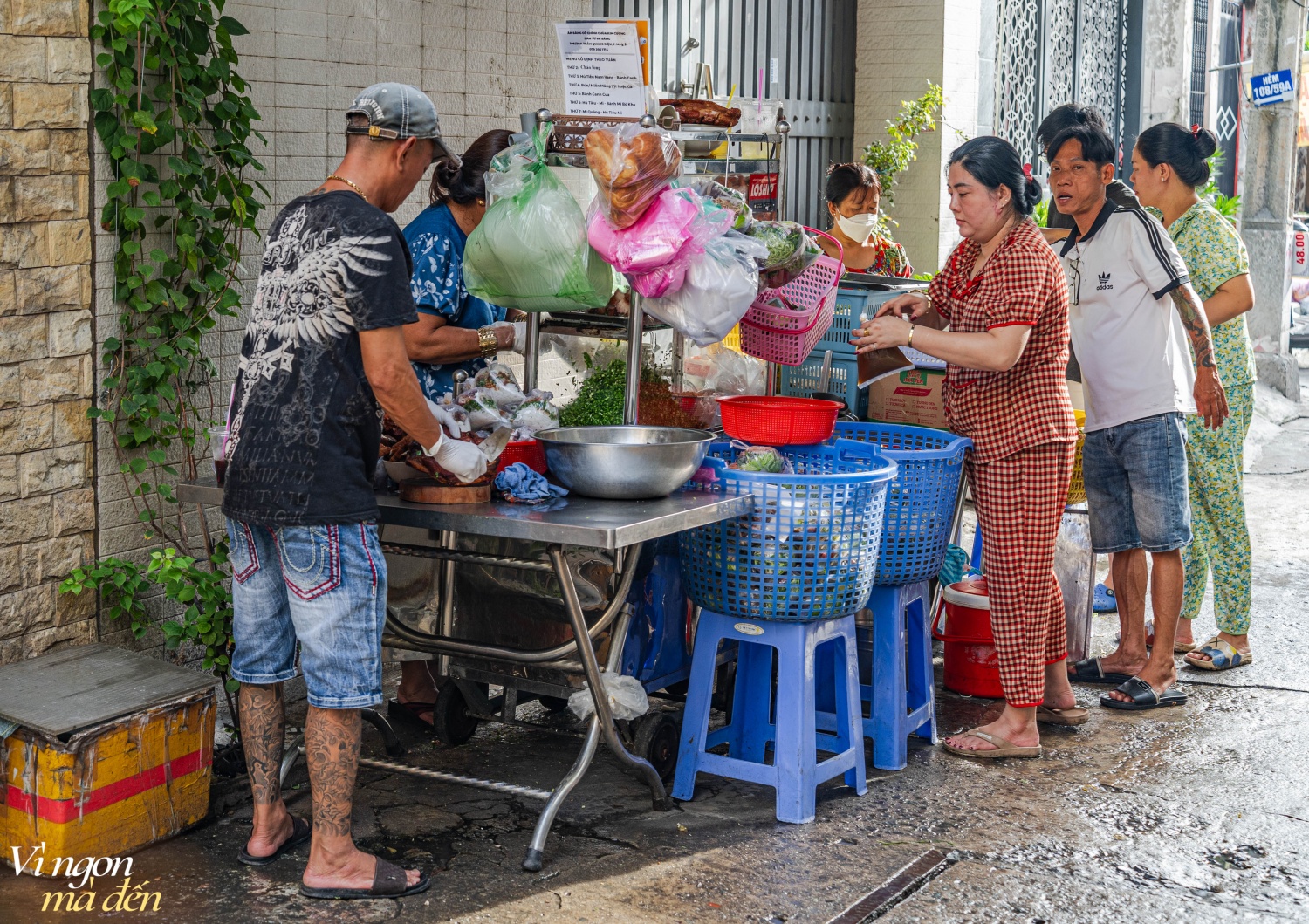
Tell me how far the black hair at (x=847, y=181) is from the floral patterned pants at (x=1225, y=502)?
193cm

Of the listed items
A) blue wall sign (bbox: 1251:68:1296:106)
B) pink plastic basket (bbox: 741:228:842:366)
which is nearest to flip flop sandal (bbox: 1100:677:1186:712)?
pink plastic basket (bbox: 741:228:842:366)

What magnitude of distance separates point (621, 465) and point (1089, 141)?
2.54m

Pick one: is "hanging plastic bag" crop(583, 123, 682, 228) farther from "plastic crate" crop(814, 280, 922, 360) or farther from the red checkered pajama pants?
"plastic crate" crop(814, 280, 922, 360)

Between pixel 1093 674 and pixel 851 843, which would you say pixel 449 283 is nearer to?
pixel 851 843

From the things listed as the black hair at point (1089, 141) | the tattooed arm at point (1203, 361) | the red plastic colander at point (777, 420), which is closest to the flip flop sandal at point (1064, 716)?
the tattooed arm at point (1203, 361)

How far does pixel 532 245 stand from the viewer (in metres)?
4.02

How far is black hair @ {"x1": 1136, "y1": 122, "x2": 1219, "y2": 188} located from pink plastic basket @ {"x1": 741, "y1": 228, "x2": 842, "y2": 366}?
71.2 inches

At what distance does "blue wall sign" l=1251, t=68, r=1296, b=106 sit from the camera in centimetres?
1273

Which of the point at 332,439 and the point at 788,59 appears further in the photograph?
the point at 788,59

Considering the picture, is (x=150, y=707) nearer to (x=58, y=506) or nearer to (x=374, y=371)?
(x=58, y=506)

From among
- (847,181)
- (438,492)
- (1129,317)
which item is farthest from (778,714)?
(847,181)

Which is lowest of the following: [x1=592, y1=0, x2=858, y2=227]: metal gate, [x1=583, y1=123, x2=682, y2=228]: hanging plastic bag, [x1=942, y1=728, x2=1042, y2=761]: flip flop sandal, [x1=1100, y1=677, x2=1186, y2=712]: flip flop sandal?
[x1=942, y1=728, x2=1042, y2=761]: flip flop sandal

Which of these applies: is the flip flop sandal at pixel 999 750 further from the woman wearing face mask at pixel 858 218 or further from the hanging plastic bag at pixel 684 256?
the woman wearing face mask at pixel 858 218

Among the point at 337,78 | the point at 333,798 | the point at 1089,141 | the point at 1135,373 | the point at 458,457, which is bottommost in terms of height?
the point at 333,798
